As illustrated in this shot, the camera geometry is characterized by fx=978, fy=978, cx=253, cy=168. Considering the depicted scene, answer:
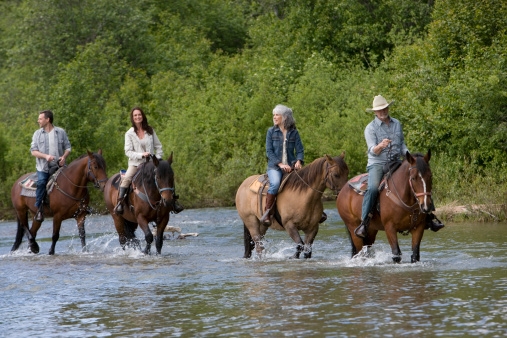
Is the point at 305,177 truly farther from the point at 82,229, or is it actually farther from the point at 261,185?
the point at 82,229

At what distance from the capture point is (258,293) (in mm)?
11953

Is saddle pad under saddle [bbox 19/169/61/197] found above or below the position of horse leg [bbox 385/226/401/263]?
above

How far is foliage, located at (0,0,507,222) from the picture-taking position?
26.9 metres

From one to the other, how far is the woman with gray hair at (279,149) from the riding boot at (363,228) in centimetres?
185

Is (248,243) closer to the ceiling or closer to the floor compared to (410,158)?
closer to the floor

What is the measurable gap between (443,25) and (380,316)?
2206 cm

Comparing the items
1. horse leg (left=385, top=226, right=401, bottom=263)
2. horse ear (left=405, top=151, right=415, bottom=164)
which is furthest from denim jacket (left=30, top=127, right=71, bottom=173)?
horse ear (left=405, top=151, right=415, bottom=164)

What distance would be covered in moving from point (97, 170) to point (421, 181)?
749 cm

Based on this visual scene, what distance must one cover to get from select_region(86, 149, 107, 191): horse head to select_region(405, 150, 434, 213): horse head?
7.10m

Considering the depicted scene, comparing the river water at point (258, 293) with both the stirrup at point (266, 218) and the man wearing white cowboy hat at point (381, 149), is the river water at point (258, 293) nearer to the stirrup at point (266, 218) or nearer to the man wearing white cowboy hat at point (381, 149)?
the stirrup at point (266, 218)

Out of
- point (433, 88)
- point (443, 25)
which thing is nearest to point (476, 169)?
point (433, 88)

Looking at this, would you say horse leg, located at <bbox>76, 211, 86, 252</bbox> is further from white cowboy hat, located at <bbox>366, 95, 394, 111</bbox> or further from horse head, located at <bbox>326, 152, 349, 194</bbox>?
white cowboy hat, located at <bbox>366, 95, 394, 111</bbox>

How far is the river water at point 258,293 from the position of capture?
9586 mm

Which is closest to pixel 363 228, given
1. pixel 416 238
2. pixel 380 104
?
pixel 416 238
